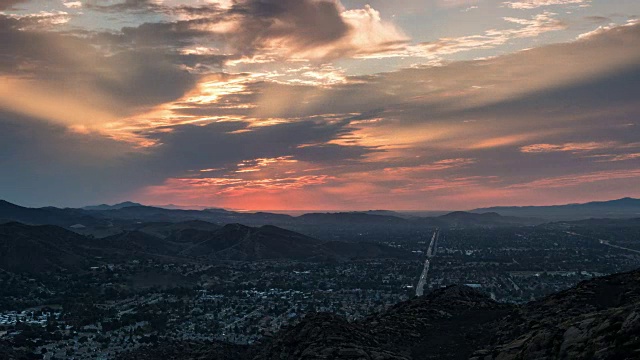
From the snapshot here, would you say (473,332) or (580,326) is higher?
(580,326)

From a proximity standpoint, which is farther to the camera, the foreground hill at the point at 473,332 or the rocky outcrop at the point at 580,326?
the foreground hill at the point at 473,332

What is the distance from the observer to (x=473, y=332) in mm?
56594

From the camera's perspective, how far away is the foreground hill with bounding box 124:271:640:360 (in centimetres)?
3259

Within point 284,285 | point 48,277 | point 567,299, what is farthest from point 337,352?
point 48,277

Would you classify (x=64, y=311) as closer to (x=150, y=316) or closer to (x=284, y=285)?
(x=150, y=316)

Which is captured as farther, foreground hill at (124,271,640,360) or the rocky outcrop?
foreground hill at (124,271,640,360)

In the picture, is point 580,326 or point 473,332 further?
point 473,332

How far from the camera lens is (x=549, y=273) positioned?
192 m

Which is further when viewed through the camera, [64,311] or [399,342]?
[64,311]

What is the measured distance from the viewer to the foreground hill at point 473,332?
32.6 metres

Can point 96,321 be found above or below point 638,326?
below

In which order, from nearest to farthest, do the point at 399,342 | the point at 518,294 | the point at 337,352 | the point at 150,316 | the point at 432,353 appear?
the point at 337,352 → the point at 432,353 → the point at 399,342 → the point at 150,316 → the point at 518,294

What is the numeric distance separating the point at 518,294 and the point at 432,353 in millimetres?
101883

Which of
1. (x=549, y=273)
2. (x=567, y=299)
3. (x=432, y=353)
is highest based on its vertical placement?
(x=567, y=299)
